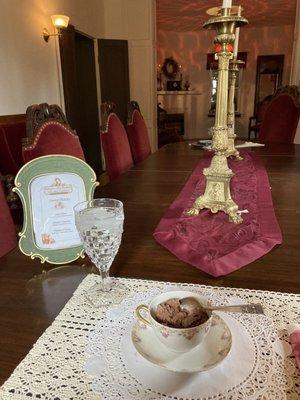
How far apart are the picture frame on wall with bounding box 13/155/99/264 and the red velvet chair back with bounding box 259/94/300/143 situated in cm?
244

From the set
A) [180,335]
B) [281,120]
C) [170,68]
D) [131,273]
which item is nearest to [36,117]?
[131,273]

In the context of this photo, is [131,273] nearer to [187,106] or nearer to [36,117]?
[36,117]

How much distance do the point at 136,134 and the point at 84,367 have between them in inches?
81.2

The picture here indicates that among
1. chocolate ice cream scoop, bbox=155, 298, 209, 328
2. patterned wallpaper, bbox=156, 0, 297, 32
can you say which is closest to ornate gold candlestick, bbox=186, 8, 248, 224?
chocolate ice cream scoop, bbox=155, 298, 209, 328

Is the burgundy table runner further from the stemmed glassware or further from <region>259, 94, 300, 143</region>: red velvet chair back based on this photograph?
<region>259, 94, 300, 143</region>: red velvet chair back

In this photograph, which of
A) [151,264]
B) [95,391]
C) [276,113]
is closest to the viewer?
[95,391]

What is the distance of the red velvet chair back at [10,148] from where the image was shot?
9.58ft

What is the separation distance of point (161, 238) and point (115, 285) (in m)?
0.24

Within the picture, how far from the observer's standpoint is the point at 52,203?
2.37 feet

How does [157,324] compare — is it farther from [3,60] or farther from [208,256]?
[3,60]

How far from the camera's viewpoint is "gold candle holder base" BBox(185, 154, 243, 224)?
37.6 inches

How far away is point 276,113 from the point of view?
2.87 meters

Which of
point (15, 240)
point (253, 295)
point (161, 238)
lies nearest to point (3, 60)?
point (15, 240)

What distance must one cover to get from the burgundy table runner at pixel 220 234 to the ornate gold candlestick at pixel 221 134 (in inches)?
1.2
